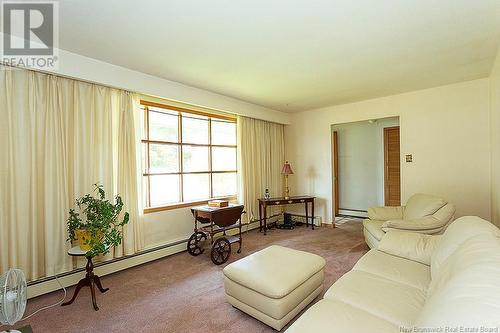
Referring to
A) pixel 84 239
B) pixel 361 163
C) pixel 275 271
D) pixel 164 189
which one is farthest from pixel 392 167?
pixel 84 239

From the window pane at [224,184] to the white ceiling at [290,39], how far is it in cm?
173

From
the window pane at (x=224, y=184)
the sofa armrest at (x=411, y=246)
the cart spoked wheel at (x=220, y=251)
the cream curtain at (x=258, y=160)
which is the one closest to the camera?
the sofa armrest at (x=411, y=246)

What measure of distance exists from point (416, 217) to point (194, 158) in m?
3.33

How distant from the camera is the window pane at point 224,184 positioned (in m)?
4.45

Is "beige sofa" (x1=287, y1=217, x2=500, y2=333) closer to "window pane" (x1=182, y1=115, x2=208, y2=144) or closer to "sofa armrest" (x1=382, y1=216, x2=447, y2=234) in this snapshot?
"sofa armrest" (x1=382, y1=216, x2=447, y2=234)

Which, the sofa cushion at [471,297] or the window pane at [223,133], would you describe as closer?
the sofa cushion at [471,297]

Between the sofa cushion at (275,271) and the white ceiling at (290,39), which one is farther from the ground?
the white ceiling at (290,39)

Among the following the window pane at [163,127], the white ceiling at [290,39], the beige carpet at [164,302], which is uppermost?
the white ceiling at [290,39]

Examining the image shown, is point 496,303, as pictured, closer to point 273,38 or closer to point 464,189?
point 273,38

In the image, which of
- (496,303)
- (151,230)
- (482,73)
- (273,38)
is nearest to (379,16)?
(273,38)

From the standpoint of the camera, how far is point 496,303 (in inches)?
32.0

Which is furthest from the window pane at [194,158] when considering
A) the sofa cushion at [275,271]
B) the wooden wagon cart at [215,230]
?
the sofa cushion at [275,271]

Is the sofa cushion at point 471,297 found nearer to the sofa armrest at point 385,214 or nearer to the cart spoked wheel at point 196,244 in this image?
the sofa armrest at point 385,214

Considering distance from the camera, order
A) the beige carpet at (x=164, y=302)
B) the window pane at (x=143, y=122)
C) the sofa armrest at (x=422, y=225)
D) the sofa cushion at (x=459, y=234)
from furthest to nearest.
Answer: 1. the window pane at (x=143, y=122)
2. the sofa armrest at (x=422, y=225)
3. the beige carpet at (x=164, y=302)
4. the sofa cushion at (x=459, y=234)
